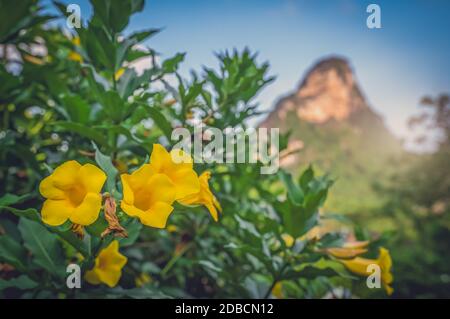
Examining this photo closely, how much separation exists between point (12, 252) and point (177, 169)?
2.75 ft

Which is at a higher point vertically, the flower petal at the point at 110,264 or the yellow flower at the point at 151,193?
the yellow flower at the point at 151,193

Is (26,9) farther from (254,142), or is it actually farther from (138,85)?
(254,142)

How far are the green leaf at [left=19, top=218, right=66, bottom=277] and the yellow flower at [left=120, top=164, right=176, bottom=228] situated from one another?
24.2 inches

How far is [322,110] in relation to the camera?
175 feet

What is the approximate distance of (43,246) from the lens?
4.19 ft

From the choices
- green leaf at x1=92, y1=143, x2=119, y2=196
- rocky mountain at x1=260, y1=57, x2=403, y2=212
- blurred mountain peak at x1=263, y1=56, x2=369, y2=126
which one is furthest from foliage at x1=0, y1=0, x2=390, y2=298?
blurred mountain peak at x1=263, y1=56, x2=369, y2=126

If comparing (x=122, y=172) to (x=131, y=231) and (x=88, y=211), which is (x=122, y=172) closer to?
(x=131, y=231)

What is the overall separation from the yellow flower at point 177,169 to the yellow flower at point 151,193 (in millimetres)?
36

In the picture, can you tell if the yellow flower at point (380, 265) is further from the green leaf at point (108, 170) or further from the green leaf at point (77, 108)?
the green leaf at point (77, 108)

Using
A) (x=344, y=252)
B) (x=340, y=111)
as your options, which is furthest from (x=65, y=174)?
(x=340, y=111)

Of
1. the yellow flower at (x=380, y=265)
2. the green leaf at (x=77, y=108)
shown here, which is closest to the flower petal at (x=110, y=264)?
the green leaf at (x=77, y=108)

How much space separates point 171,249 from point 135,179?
1.29 metres

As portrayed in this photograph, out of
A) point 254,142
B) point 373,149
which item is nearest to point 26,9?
point 254,142

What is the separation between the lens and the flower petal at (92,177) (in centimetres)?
85
